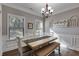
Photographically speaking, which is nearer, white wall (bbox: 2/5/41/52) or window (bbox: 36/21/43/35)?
white wall (bbox: 2/5/41/52)

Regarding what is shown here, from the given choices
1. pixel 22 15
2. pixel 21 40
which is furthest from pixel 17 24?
pixel 21 40

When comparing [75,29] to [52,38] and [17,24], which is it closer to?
[52,38]

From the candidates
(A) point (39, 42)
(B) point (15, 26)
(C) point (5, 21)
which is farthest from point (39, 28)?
(C) point (5, 21)

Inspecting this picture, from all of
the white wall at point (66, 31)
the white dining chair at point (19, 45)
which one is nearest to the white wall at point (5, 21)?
the white dining chair at point (19, 45)

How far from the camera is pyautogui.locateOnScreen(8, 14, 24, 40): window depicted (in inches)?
51.8

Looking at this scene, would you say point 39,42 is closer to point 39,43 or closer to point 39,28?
point 39,43

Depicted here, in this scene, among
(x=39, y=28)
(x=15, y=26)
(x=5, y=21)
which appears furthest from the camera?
(x=39, y=28)

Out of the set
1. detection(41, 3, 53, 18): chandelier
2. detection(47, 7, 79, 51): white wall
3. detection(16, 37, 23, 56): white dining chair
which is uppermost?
detection(41, 3, 53, 18): chandelier

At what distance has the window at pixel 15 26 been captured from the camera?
1314mm

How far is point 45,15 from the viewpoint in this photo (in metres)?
1.42

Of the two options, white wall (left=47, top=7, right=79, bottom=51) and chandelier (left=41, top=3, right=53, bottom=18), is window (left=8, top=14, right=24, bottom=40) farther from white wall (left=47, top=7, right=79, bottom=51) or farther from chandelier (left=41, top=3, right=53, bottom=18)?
white wall (left=47, top=7, right=79, bottom=51)

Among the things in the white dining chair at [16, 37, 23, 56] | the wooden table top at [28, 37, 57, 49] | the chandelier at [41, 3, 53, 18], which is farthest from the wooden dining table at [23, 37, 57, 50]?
the chandelier at [41, 3, 53, 18]

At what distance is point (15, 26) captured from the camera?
1.37 m

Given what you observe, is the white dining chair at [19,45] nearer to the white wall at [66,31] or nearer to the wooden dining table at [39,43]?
the wooden dining table at [39,43]
